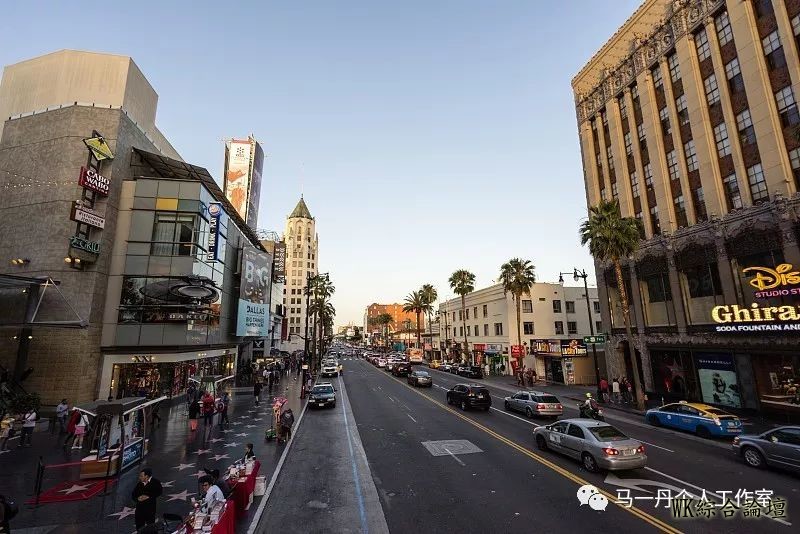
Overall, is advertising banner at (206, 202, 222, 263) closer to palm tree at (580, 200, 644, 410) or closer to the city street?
the city street

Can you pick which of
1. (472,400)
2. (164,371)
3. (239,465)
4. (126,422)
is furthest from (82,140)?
(472,400)

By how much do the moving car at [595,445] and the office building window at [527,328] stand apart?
134 ft

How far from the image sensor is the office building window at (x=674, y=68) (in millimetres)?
31047

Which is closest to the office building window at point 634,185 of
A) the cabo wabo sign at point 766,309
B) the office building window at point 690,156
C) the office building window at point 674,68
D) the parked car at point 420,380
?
the office building window at point 690,156

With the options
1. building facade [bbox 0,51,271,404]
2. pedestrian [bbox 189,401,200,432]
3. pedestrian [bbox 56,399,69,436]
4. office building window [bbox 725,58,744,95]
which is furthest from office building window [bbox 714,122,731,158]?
pedestrian [bbox 56,399,69,436]

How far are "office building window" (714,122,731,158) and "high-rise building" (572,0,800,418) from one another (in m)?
0.07

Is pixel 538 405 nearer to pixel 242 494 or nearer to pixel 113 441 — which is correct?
pixel 242 494

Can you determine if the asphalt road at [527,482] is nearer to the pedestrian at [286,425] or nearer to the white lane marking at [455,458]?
the white lane marking at [455,458]

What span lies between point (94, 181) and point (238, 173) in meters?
44.9

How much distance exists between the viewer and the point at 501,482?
11828mm

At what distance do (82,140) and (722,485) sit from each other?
39375mm

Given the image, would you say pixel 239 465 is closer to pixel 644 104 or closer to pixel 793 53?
pixel 793 53

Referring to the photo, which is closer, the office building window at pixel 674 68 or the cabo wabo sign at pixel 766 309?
the cabo wabo sign at pixel 766 309

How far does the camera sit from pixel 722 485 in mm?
11672
